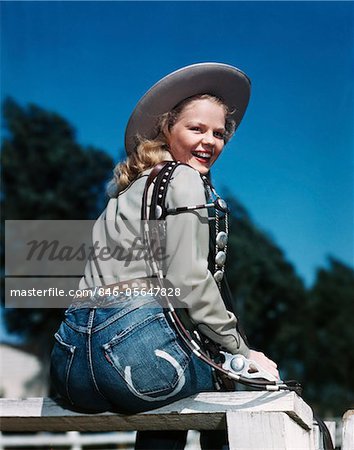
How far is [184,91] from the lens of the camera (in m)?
2.92

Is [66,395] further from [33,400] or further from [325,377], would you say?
[325,377]

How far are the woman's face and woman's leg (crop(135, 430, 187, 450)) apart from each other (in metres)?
0.93

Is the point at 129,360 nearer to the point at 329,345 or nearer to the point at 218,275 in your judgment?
the point at 218,275

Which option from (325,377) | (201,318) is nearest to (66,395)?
(201,318)

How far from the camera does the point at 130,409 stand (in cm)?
243

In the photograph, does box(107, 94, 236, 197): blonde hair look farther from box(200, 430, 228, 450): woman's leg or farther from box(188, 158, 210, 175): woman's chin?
box(200, 430, 228, 450): woman's leg

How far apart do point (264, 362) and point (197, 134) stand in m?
0.88

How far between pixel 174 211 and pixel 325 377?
32.4 metres

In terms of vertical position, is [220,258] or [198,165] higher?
[198,165]

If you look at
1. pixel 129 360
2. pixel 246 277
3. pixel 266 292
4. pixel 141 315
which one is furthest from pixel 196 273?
pixel 266 292

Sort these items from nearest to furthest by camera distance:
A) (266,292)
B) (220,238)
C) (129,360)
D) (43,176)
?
(129,360), (220,238), (43,176), (266,292)

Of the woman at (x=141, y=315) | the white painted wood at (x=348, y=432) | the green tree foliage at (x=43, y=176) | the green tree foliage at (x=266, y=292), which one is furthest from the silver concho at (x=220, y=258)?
the green tree foliage at (x=266, y=292)

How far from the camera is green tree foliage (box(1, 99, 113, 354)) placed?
26688mm

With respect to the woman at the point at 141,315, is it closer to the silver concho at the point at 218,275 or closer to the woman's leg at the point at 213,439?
the silver concho at the point at 218,275
